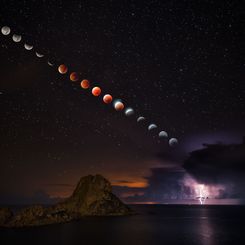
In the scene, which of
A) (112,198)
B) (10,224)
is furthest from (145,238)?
(112,198)

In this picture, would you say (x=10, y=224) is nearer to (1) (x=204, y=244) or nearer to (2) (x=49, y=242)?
(2) (x=49, y=242)

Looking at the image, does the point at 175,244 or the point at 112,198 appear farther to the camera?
the point at 112,198

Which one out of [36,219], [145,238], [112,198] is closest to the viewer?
[145,238]

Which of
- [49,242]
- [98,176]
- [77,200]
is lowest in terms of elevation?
[49,242]

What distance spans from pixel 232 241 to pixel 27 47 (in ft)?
195

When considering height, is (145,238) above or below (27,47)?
below

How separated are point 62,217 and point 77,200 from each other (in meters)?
64.1

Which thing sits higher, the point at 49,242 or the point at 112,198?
the point at 112,198

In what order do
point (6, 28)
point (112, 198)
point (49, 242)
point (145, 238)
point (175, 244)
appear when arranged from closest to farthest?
point (6, 28)
point (175, 244)
point (49, 242)
point (145, 238)
point (112, 198)

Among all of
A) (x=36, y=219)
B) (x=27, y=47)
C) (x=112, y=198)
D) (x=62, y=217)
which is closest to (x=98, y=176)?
(x=112, y=198)

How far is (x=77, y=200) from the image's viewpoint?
611 feet

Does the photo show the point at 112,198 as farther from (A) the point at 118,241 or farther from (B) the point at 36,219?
(A) the point at 118,241

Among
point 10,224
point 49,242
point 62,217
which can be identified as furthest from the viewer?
point 62,217

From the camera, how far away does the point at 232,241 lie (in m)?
68.4
